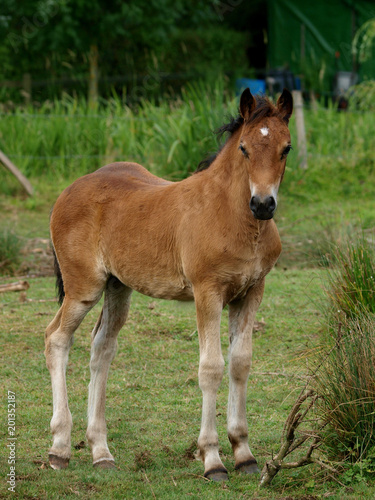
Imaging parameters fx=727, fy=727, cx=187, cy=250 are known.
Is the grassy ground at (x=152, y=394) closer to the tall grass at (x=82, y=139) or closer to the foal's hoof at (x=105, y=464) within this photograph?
the foal's hoof at (x=105, y=464)

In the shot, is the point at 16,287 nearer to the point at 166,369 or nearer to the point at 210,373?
the point at 166,369

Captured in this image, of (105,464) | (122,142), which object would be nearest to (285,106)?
(105,464)

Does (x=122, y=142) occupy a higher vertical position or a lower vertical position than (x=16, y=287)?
higher

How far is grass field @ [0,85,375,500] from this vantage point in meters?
4.21

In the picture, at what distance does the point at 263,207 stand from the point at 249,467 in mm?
1608

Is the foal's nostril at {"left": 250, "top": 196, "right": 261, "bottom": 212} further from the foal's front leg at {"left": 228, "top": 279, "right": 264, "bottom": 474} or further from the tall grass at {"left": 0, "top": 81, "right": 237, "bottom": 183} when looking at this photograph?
the tall grass at {"left": 0, "top": 81, "right": 237, "bottom": 183}

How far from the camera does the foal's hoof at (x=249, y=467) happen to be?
14.3 feet

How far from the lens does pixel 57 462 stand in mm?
4535

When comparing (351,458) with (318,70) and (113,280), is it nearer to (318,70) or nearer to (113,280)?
(113,280)

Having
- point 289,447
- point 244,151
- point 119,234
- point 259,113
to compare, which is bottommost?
point 289,447

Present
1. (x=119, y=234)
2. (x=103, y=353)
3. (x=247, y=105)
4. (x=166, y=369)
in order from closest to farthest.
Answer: (x=247, y=105)
(x=119, y=234)
(x=103, y=353)
(x=166, y=369)

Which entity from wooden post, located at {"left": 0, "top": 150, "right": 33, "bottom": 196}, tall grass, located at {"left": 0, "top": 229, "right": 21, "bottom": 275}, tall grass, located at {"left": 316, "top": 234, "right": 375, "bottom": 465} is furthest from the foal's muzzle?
wooden post, located at {"left": 0, "top": 150, "right": 33, "bottom": 196}

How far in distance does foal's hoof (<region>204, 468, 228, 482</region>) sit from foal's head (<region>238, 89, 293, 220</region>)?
59.6 inches

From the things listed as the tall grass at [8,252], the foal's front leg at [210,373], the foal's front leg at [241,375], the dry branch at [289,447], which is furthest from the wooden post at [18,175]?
the dry branch at [289,447]
